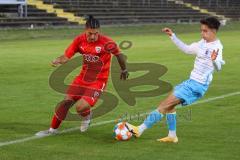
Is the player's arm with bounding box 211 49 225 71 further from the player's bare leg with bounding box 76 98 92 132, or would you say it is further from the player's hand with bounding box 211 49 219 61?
the player's bare leg with bounding box 76 98 92 132

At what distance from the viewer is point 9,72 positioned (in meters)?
18.8

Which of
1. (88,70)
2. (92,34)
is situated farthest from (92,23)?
(88,70)

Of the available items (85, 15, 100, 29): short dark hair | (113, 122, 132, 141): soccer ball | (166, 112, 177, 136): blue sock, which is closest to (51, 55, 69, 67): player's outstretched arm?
(85, 15, 100, 29): short dark hair

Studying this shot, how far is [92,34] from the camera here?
907cm

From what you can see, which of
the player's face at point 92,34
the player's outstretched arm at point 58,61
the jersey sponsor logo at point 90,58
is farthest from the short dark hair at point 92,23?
the player's outstretched arm at point 58,61

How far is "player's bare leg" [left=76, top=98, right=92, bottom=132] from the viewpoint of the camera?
9.30m

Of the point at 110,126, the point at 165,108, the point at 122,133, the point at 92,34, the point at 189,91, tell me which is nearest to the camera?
the point at 189,91

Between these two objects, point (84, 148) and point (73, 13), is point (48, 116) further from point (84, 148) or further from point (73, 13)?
point (73, 13)

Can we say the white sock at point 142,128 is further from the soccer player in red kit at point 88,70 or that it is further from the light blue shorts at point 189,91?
the soccer player in red kit at point 88,70

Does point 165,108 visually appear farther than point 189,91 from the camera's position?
Yes

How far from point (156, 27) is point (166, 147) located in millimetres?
40665

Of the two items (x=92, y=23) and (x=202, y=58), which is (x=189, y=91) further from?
(x=92, y=23)

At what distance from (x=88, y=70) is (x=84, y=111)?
0.63 metres

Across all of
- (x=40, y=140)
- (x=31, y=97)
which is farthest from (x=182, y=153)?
(x=31, y=97)
